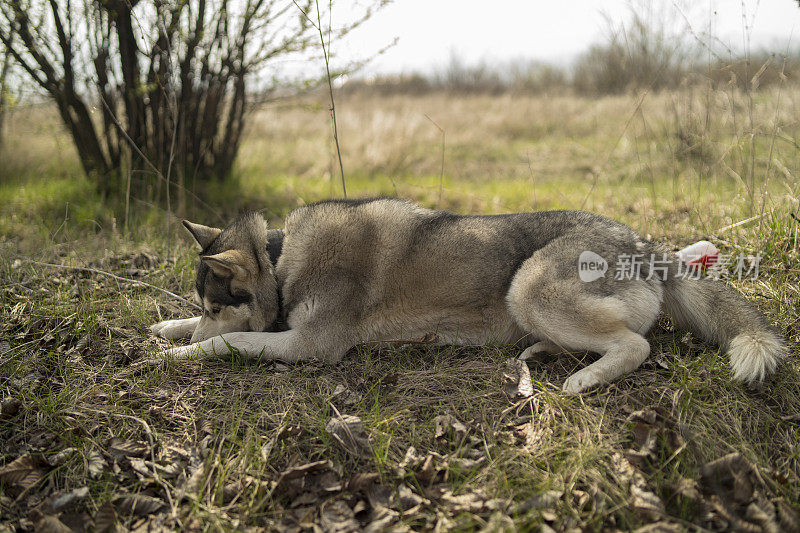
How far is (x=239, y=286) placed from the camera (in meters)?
3.56

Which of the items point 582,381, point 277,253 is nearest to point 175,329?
point 277,253

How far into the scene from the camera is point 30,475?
2.48 meters

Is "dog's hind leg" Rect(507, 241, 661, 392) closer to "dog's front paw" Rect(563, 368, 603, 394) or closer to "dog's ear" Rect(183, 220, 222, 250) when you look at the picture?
"dog's front paw" Rect(563, 368, 603, 394)

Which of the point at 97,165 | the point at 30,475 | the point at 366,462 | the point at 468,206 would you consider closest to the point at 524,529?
the point at 366,462

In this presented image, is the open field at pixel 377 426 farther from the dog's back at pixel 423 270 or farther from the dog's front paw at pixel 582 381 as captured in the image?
the dog's back at pixel 423 270

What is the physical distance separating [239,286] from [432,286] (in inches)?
51.5

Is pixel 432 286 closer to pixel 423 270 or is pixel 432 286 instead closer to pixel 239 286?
pixel 423 270

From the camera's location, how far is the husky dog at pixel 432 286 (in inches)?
127

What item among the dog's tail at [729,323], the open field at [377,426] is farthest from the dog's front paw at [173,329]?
the dog's tail at [729,323]

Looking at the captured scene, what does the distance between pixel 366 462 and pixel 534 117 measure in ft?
38.2

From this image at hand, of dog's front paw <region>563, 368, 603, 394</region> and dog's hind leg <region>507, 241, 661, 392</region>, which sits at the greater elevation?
dog's hind leg <region>507, 241, 661, 392</region>

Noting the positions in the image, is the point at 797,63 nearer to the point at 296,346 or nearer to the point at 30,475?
the point at 296,346

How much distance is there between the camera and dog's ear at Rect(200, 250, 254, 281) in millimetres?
3314

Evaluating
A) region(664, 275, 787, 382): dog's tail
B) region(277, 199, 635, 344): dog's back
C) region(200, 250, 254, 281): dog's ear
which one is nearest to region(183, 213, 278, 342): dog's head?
region(200, 250, 254, 281): dog's ear
